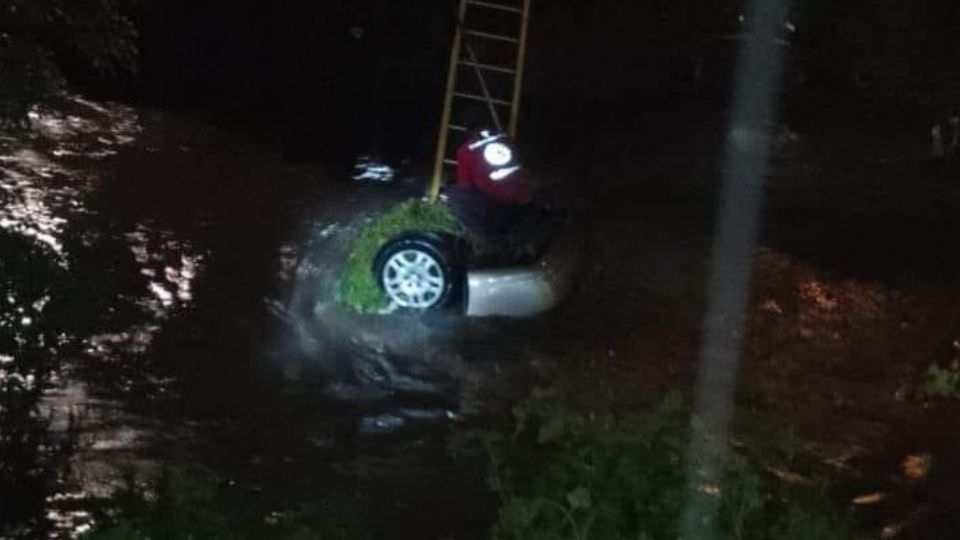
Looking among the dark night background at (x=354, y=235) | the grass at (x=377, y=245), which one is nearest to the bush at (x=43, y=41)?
the dark night background at (x=354, y=235)

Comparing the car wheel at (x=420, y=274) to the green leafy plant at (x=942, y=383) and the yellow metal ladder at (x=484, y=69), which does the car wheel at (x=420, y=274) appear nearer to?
the yellow metal ladder at (x=484, y=69)

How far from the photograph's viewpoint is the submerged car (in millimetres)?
10023

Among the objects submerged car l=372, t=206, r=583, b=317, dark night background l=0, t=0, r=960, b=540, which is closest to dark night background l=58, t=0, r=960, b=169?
dark night background l=0, t=0, r=960, b=540

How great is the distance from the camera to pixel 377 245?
10500 millimetres

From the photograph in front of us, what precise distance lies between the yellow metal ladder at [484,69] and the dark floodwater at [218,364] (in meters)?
1.12

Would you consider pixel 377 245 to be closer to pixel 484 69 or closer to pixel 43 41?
pixel 43 41

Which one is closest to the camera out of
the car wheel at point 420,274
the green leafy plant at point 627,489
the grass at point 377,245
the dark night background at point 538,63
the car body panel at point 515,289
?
the green leafy plant at point 627,489

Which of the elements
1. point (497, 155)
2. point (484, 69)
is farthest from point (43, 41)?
point (484, 69)

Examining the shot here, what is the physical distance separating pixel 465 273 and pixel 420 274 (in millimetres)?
275

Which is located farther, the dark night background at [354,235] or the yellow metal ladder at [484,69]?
the yellow metal ladder at [484,69]

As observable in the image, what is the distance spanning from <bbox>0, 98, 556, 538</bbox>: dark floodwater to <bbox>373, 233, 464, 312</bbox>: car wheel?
0.56ft

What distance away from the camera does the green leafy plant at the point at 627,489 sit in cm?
620

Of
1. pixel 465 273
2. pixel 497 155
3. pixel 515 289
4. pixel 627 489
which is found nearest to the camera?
pixel 627 489

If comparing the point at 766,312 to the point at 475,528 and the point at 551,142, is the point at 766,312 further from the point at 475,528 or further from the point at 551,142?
the point at 551,142
